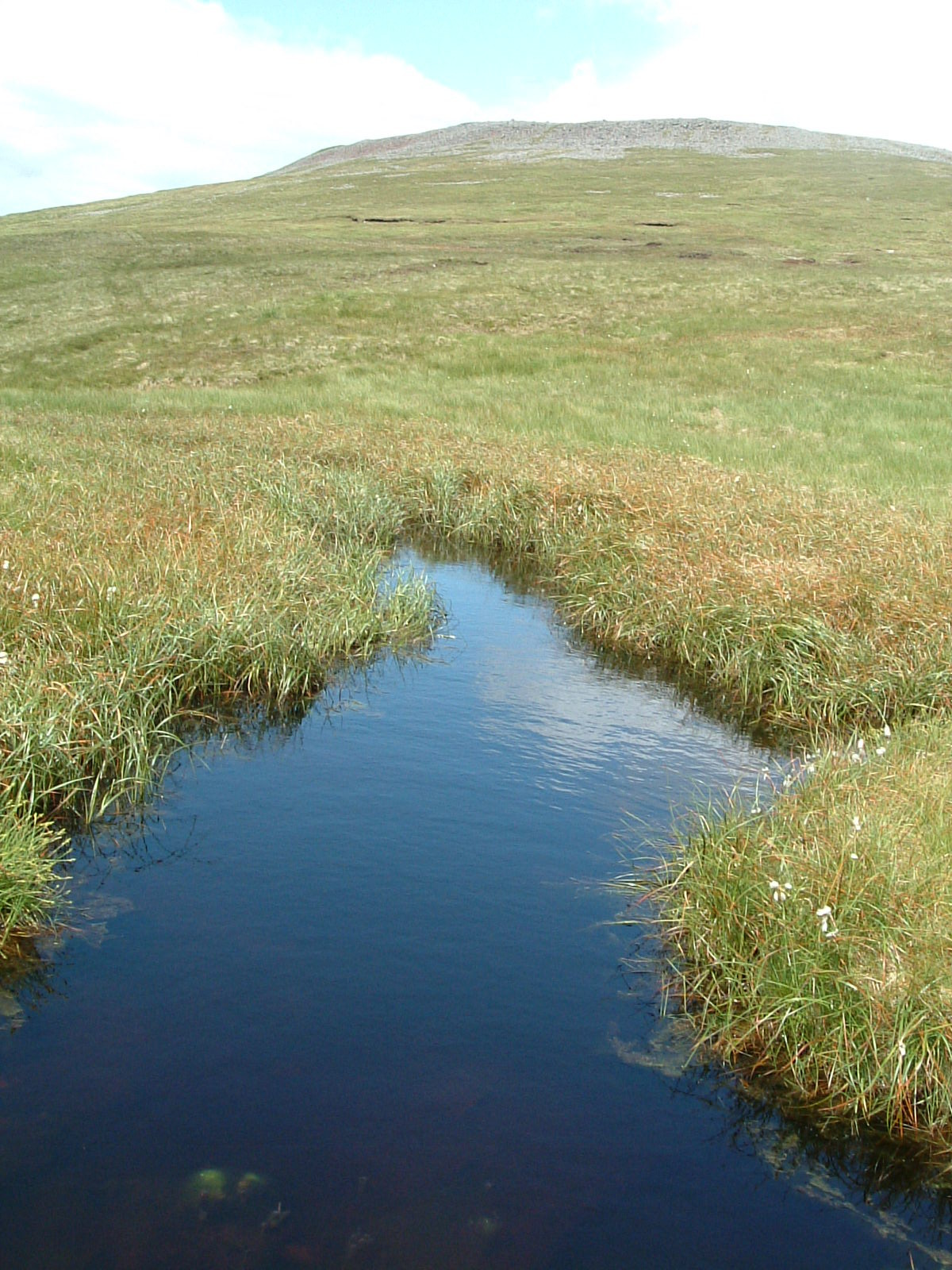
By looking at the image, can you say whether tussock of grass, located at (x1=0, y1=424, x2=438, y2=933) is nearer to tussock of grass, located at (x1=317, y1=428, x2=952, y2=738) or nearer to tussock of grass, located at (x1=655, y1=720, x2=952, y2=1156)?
tussock of grass, located at (x1=317, y1=428, x2=952, y2=738)

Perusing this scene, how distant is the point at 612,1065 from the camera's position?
5766 mm

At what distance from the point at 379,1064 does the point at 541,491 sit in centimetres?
1234

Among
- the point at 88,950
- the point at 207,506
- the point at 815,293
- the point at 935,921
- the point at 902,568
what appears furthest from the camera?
the point at 815,293

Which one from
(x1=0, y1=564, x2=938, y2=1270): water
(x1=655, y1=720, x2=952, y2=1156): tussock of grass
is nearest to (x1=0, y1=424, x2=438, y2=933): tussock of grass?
(x1=0, y1=564, x2=938, y2=1270): water

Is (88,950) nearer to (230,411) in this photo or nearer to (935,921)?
(935,921)

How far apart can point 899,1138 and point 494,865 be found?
10.6 feet

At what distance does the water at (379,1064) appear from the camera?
471 centimetres

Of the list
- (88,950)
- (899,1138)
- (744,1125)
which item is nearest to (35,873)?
(88,950)

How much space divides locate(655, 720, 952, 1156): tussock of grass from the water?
13.9 inches

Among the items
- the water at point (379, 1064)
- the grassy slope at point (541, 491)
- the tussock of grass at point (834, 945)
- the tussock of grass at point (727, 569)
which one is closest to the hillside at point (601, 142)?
the grassy slope at point (541, 491)

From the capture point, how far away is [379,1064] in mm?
5625

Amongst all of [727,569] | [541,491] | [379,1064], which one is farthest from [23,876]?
[541,491]

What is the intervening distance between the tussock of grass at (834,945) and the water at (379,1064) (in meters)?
0.35

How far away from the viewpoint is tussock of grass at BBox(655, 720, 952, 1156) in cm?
532
